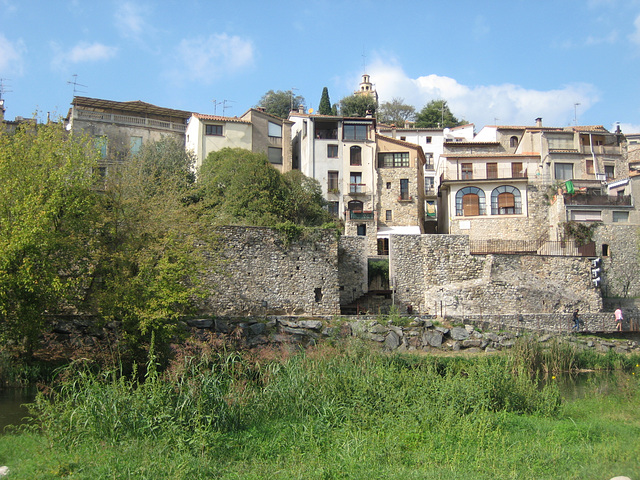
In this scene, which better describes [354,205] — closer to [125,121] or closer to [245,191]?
[245,191]

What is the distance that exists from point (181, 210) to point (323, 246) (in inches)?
355

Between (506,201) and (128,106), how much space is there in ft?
96.8

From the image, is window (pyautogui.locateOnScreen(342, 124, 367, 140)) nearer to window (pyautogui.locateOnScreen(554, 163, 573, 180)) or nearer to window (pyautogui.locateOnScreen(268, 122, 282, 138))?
window (pyautogui.locateOnScreen(268, 122, 282, 138))

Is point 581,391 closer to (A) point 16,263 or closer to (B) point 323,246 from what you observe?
(B) point 323,246

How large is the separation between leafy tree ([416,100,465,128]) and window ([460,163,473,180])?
32.6 metres

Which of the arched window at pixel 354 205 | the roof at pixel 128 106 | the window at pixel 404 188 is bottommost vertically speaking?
the arched window at pixel 354 205

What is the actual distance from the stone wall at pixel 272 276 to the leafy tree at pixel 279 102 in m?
51.4

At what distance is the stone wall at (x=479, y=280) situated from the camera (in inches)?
1160

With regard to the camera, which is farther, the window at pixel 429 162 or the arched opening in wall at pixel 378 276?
the window at pixel 429 162

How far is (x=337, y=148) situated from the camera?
43.8 m

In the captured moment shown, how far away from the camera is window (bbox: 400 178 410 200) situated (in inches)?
1663

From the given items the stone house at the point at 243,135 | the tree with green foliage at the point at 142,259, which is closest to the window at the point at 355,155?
the stone house at the point at 243,135

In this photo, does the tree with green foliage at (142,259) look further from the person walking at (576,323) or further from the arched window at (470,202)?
the arched window at (470,202)

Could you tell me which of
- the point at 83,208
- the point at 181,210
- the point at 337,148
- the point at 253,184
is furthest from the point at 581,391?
the point at 337,148
